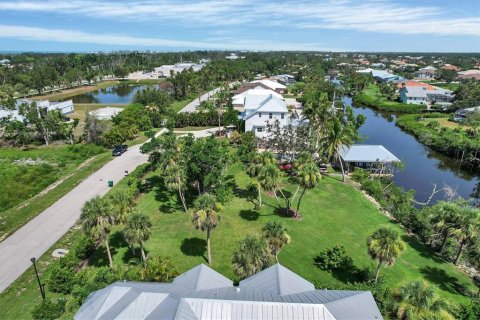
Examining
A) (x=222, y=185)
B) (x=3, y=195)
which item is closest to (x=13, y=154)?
(x=3, y=195)

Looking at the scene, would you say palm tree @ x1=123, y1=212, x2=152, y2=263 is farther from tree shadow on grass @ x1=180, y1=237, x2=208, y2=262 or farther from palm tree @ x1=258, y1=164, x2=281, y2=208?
palm tree @ x1=258, y1=164, x2=281, y2=208

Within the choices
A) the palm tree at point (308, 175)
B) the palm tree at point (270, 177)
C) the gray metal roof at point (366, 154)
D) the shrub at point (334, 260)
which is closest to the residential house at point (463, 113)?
the gray metal roof at point (366, 154)

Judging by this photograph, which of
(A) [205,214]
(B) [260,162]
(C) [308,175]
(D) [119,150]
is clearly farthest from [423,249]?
(D) [119,150]

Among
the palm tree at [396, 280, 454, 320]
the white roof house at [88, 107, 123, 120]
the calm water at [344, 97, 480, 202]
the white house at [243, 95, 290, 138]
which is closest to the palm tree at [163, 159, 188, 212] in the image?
the palm tree at [396, 280, 454, 320]

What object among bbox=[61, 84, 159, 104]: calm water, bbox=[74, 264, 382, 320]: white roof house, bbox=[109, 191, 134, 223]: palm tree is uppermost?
bbox=[109, 191, 134, 223]: palm tree

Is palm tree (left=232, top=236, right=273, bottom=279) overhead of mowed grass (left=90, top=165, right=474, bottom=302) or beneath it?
overhead

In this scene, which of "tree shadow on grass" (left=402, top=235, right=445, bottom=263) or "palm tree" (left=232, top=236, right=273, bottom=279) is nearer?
"palm tree" (left=232, top=236, right=273, bottom=279)
